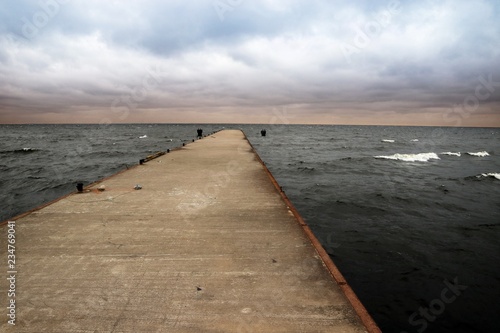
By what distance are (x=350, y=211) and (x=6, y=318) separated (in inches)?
384

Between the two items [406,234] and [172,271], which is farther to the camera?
[406,234]

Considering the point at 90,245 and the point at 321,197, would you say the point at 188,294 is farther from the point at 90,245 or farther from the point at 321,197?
the point at 321,197

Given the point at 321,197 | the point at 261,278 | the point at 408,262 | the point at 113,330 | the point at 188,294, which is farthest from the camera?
the point at 321,197

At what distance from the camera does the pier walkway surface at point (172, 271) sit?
2.49m

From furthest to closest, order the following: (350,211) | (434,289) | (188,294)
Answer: (350,211) < (434,289) < (188,294)

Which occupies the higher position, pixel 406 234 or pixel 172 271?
pixel 172 271

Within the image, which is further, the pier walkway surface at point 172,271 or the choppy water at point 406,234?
the choppy water at point 406,234

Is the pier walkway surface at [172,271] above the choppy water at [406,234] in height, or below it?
above

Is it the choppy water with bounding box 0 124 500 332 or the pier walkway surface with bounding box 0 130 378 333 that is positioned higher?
the pier walkway surface with bounding box 0 130 378 333

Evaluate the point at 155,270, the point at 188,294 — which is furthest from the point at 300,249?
the point at 155,270

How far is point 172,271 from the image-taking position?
10.7ft

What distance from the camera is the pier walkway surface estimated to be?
2.49 m

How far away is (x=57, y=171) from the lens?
63.8 ft

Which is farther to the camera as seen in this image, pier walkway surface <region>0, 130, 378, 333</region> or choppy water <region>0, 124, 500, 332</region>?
choppy water <region>0, 124, 500, 332</region>
